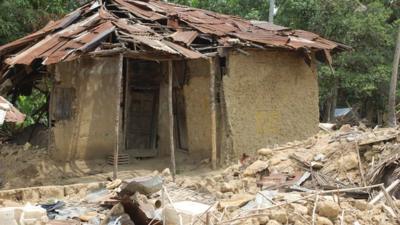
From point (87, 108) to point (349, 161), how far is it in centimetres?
500

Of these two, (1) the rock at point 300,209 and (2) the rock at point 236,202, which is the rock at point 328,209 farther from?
(2) the rock at point 236,202

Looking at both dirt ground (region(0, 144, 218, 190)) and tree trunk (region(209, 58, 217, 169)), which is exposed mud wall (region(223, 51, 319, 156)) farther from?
dirt ground (region(0, 144, 218, 190))

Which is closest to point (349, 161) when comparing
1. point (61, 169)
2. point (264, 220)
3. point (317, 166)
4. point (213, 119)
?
point (317, 166)

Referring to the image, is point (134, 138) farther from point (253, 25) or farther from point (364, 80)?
point (364, 80)

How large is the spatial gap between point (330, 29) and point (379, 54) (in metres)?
1.90

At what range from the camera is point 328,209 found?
5.54m

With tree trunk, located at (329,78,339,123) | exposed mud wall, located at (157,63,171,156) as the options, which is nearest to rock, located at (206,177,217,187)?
exposed mud wall, located at (157,63,171,156)

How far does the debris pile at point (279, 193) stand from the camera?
559 cm

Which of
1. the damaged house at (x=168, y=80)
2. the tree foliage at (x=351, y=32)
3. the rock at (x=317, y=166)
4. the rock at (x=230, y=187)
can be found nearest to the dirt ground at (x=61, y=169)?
the damaged house at (x=168, y=80)

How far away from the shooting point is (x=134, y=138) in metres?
11.9

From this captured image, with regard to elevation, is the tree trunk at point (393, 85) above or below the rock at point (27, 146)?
above

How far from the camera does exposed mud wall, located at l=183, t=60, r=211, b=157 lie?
1097cm

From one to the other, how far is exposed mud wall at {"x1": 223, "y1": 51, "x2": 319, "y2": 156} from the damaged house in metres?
0.02

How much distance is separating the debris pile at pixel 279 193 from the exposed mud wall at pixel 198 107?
43.8 inches
